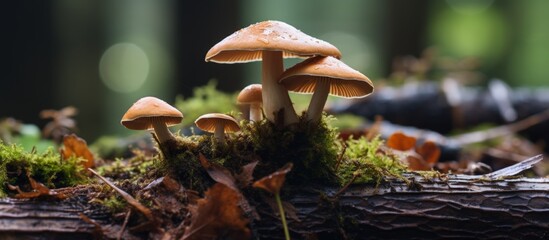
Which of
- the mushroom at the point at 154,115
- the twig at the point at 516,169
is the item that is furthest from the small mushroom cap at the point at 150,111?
the twig at the point at 516,169

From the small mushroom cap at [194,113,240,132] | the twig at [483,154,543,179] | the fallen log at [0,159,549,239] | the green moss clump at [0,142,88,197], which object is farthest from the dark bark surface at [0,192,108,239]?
the twig at [483,154,543,179]

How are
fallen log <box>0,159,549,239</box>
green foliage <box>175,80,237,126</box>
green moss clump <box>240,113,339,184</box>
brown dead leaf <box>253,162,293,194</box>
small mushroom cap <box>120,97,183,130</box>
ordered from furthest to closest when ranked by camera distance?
green foliage <box>175,80,237,126</box> < green moss clump <box>240,113,339,184</box> < small mushroom cap <box>120,97,183,130</box> < fallen log <box>0,159,549,239</box> < brown dead leaf <box>253,162,293,194</box>

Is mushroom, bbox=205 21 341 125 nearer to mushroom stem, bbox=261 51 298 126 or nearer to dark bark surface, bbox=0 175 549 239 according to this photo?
mushroom stem, bbox=261 51 298 126

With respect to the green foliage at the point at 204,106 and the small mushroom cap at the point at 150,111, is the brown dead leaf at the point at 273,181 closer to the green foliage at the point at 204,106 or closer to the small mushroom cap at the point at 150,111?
the small mushroom cap at the point at 150,111

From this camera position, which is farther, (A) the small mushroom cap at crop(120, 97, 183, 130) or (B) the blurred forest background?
(B) the blurred forest background

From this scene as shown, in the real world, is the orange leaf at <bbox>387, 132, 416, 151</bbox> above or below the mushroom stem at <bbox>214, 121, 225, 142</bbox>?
above
